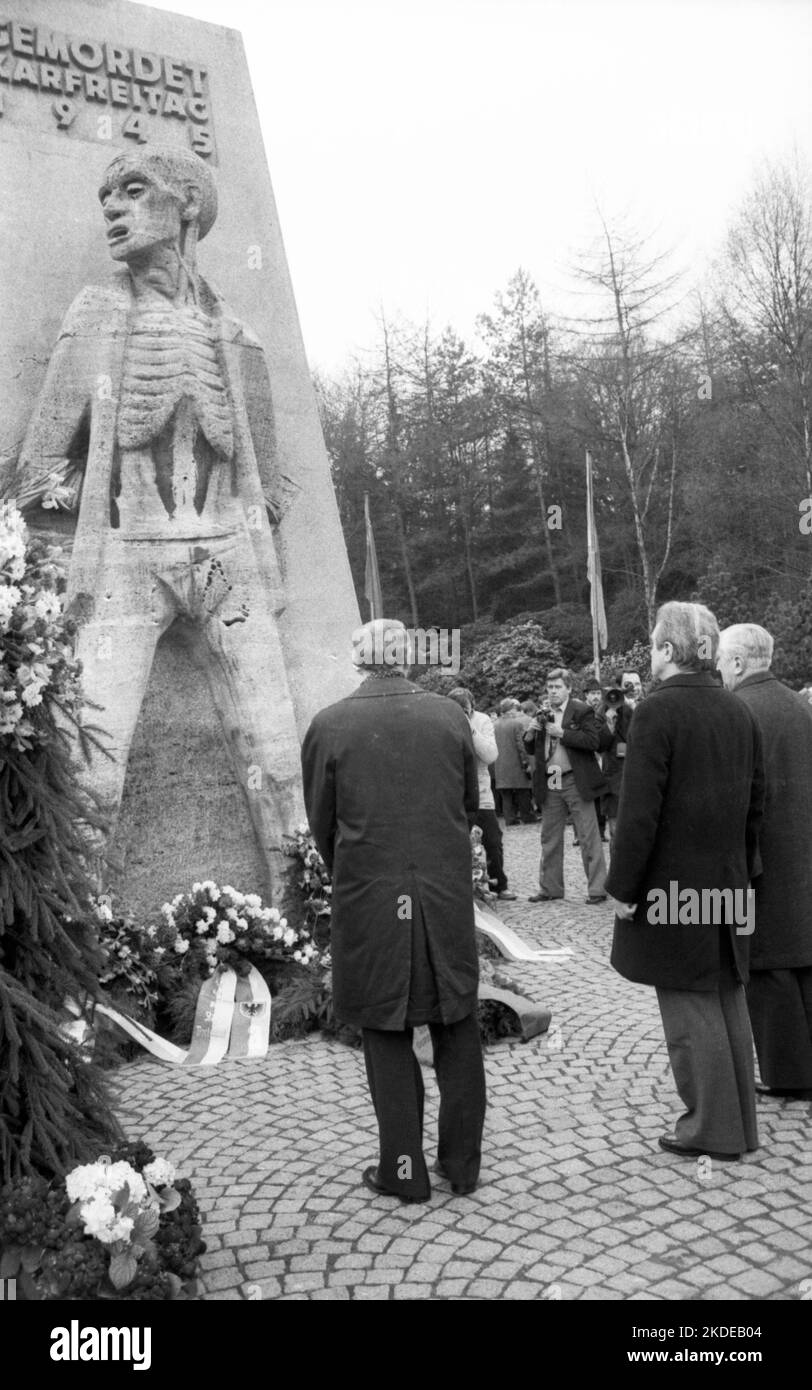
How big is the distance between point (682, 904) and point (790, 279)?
20.5m

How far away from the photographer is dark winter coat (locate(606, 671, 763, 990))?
11.9 feet

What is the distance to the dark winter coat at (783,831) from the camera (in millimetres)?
4117

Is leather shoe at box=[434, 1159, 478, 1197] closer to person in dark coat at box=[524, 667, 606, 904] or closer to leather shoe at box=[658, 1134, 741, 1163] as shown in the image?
leather shoe at box=[658, 1134, 741, 1163]

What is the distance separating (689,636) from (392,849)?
127 centimetres

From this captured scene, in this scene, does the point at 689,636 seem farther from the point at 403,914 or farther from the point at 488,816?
the point at 488,816

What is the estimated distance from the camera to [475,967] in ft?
11.6

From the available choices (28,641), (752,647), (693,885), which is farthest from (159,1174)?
(752,647)

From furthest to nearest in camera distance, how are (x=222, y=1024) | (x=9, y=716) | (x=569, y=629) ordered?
(x=569, y=629)
(x=222, y=1024)
(x=9, y=716)

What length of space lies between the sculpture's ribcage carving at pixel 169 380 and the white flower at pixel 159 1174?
417 cm

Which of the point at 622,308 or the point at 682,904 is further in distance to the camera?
the point at 622,308

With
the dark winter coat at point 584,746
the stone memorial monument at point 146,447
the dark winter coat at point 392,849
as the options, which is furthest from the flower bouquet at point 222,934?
the dark winter coat at point 584,746

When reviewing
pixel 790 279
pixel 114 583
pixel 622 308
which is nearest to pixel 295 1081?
pixel 114 583

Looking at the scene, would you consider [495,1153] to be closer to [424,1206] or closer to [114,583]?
[424,1206]

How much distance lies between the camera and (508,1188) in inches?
137
